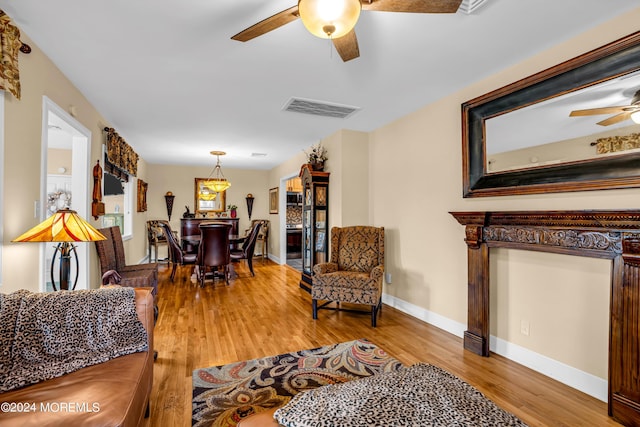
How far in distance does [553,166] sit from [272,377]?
2.62 metres

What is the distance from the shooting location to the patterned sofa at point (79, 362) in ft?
3.73

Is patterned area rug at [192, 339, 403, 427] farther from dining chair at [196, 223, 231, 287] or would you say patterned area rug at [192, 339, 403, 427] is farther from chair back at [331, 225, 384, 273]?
dining chair at [196, 223, 231, 287]

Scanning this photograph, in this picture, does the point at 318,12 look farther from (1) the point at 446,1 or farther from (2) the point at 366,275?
(2) the point at 366,275

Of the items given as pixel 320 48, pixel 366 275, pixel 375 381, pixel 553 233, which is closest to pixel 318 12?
pixel 320 48

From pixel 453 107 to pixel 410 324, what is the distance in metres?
2.37

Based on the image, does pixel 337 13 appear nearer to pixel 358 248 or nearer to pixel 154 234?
pixel 358 248

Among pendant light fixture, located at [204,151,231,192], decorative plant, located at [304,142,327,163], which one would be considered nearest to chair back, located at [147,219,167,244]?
pendant light fixture, located at [204,151,231,192]

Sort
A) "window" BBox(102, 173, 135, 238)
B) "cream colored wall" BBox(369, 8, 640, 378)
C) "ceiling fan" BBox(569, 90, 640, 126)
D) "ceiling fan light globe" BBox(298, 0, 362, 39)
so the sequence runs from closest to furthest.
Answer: "ceiling fan light globe" BBox(298, 0, 362, 39), "ceiling fan" BBox(569, 90, 640, 126), "cream colored wall" BBox(369, 8, 640, 378), "window" BBox(102, 173, 135, 238)

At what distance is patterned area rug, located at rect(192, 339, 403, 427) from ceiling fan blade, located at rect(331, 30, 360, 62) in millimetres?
2234

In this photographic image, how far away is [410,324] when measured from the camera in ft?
11.0

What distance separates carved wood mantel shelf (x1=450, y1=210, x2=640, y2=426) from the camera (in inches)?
69.4

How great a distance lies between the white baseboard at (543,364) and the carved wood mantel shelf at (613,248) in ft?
0.64

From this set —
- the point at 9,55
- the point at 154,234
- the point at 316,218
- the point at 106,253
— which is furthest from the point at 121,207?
the point at 9,55

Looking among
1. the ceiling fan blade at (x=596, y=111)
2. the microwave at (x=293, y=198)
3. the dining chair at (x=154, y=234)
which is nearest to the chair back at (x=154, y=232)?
the dining chair at (x=154, y=234)
